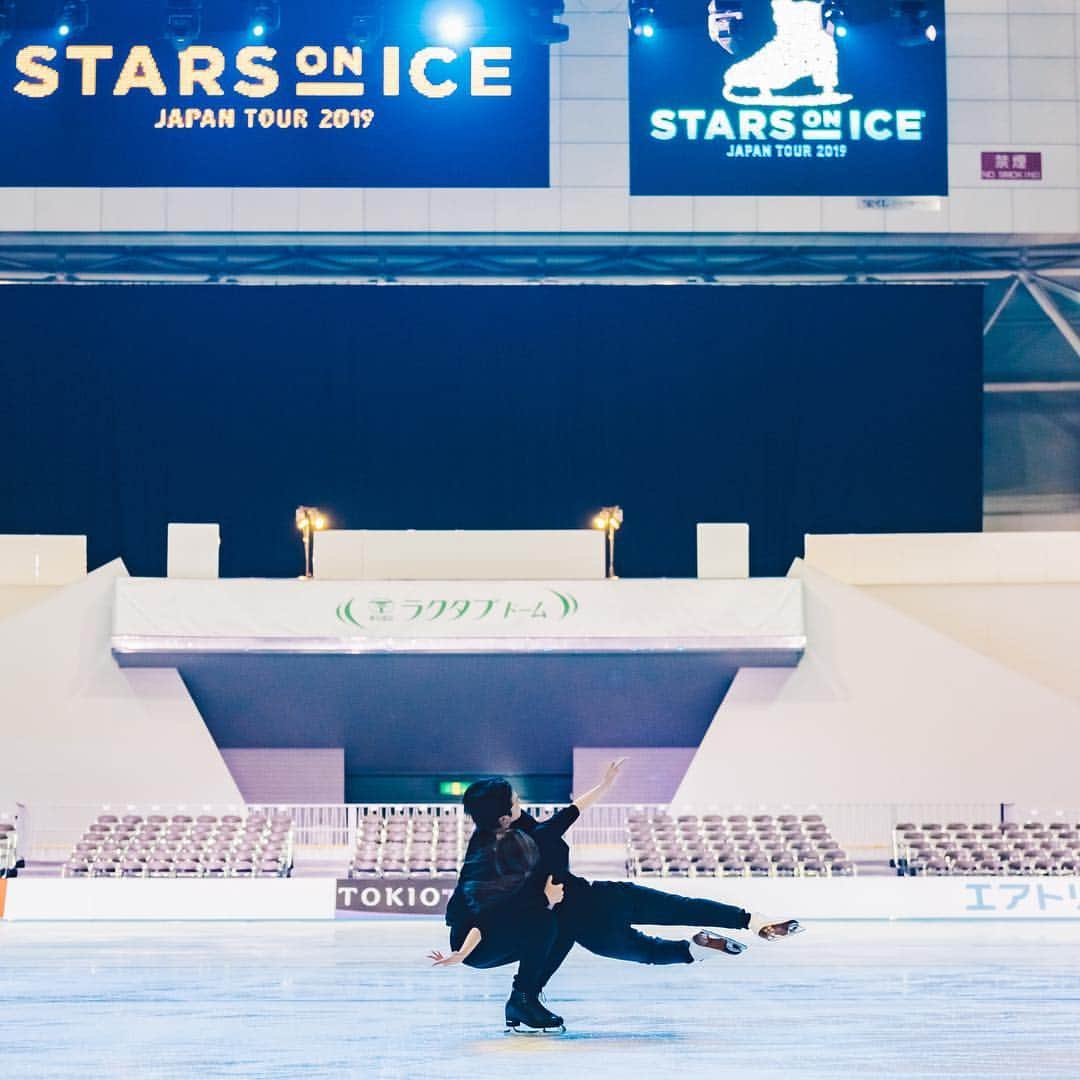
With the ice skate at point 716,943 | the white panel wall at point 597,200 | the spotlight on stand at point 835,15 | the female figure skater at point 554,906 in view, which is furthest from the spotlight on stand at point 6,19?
the ice skate at point 716,943

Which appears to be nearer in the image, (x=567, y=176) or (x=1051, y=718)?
(x=1051, y=718)

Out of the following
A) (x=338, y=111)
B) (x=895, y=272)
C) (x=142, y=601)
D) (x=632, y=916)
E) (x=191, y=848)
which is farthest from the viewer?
(x=895, y=272)

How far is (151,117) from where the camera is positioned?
90.6ft

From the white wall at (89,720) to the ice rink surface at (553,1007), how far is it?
10775 millimetres

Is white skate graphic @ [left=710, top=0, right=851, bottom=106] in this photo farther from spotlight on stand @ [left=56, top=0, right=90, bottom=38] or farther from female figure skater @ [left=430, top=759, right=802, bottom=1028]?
female figure skater @ [left=430, top=759, right=802, bottom=1028]

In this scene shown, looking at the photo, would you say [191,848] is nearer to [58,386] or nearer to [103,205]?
[58,386]

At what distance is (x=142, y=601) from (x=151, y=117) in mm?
8480

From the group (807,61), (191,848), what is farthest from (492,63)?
(191,848)

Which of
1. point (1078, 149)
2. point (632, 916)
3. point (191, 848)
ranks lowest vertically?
point (191, 848)

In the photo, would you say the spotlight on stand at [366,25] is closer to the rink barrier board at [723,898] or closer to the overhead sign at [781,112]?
the overhead sign at [781,112]

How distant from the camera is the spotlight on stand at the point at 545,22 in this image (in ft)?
77.5

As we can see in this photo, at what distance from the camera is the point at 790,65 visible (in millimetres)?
27906

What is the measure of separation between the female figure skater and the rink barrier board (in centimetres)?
1213

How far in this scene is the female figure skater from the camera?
6.99 metres
